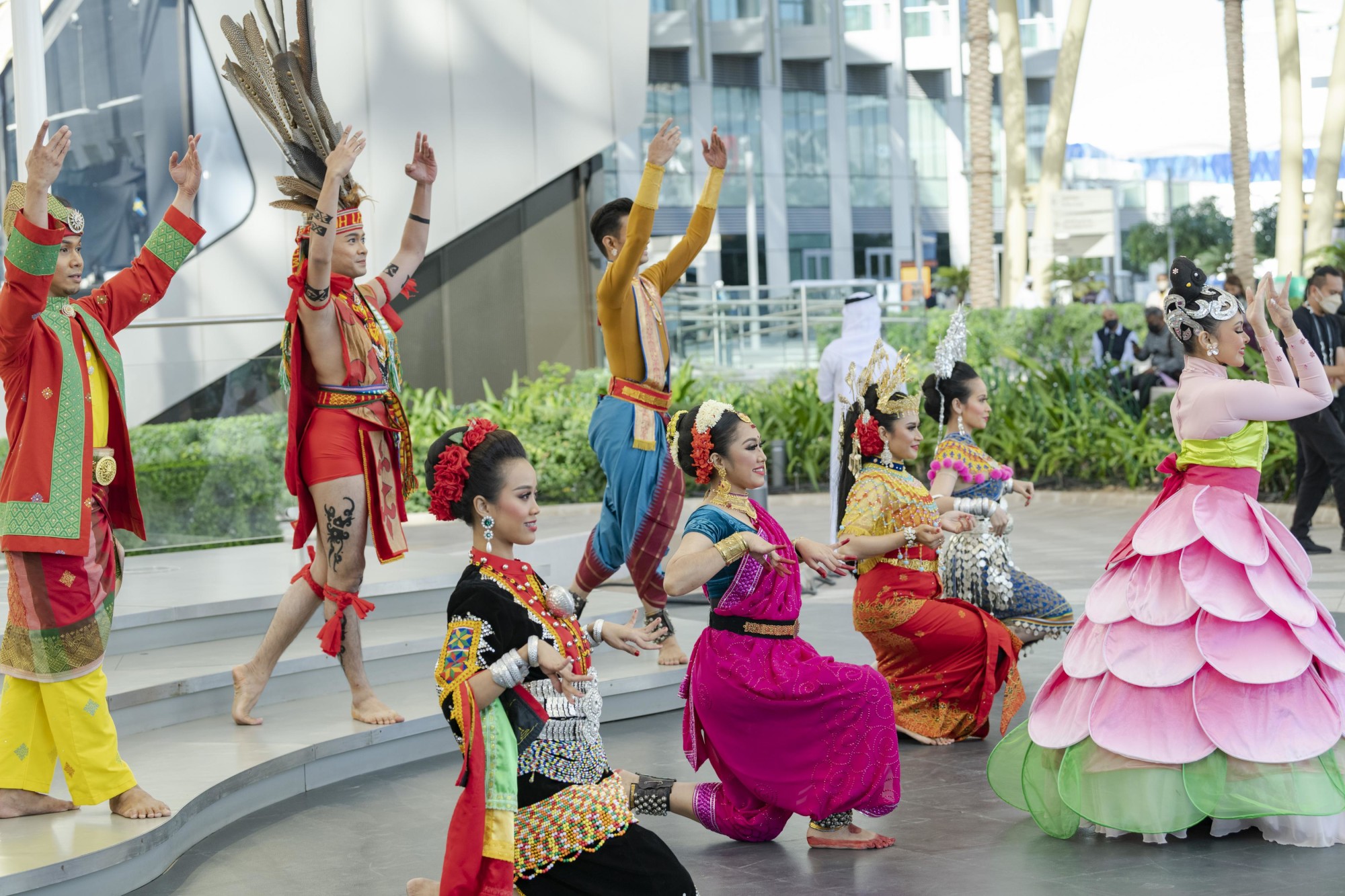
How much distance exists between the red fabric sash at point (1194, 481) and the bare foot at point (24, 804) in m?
3.32

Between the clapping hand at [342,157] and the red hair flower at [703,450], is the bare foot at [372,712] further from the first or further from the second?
the clapping hand at [342,157]

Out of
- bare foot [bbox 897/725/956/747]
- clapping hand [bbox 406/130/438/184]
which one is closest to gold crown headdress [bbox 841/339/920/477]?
bare foot [bbox 897/725/956/747]

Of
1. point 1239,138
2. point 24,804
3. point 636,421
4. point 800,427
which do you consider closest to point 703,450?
point 636,421

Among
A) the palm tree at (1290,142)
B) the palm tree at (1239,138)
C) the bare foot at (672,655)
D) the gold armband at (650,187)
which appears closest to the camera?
the gold armband at (650,187)

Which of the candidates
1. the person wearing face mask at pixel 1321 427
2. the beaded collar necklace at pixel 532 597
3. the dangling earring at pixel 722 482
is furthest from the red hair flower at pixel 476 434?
the person wearing face mask at pixel 1321 427

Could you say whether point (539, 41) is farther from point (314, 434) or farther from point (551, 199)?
point (314, 434)

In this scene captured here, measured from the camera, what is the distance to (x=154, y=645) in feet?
20.0

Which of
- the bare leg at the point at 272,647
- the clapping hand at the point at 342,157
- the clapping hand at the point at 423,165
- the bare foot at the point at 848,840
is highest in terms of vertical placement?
the clapping hand at the point at 423,165

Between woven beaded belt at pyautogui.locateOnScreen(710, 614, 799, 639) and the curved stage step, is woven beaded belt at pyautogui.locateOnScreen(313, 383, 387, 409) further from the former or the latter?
woven beaded belt at pyautogui.locateOnScreen(710, 614, 799, 639)

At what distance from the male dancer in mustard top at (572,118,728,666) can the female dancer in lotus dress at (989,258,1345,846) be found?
6.37ft

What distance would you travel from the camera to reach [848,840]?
4359 mm

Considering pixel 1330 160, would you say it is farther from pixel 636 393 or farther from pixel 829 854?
pixel 829 854

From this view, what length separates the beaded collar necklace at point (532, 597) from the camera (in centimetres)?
343

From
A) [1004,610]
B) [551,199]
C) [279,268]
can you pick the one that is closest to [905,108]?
[551,199]
